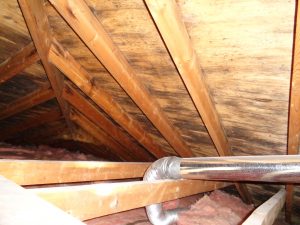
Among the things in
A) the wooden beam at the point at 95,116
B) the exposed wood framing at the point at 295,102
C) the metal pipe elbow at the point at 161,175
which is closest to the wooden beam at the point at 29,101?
the wooden beam at the point at 95,116

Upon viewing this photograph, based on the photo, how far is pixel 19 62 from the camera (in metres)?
2.90

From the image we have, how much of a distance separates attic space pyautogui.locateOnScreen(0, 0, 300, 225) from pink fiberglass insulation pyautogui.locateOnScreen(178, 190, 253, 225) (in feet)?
0.06

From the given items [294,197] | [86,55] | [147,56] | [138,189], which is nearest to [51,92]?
[86,55]

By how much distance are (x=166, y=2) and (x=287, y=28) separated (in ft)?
2.21

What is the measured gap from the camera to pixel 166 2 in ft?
4.87

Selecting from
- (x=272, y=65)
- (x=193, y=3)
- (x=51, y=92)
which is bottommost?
(x=272, y=65)

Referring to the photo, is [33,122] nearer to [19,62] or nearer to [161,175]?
[19,62]

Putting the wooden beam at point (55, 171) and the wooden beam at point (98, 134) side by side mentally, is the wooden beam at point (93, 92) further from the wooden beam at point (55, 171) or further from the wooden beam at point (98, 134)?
the wooden beam at point (98, 134)

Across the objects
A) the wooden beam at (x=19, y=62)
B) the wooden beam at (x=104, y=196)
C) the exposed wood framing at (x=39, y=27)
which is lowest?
the wooden beam at (x=104, y=196)

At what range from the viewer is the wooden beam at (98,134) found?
4207 mm

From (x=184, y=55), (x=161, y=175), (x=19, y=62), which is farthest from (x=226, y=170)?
(x=19, y=62)

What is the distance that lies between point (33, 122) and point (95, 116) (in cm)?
164

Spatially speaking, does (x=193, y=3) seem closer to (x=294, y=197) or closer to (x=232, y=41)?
(x=232, y=41)

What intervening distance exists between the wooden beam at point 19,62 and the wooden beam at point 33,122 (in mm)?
1045
